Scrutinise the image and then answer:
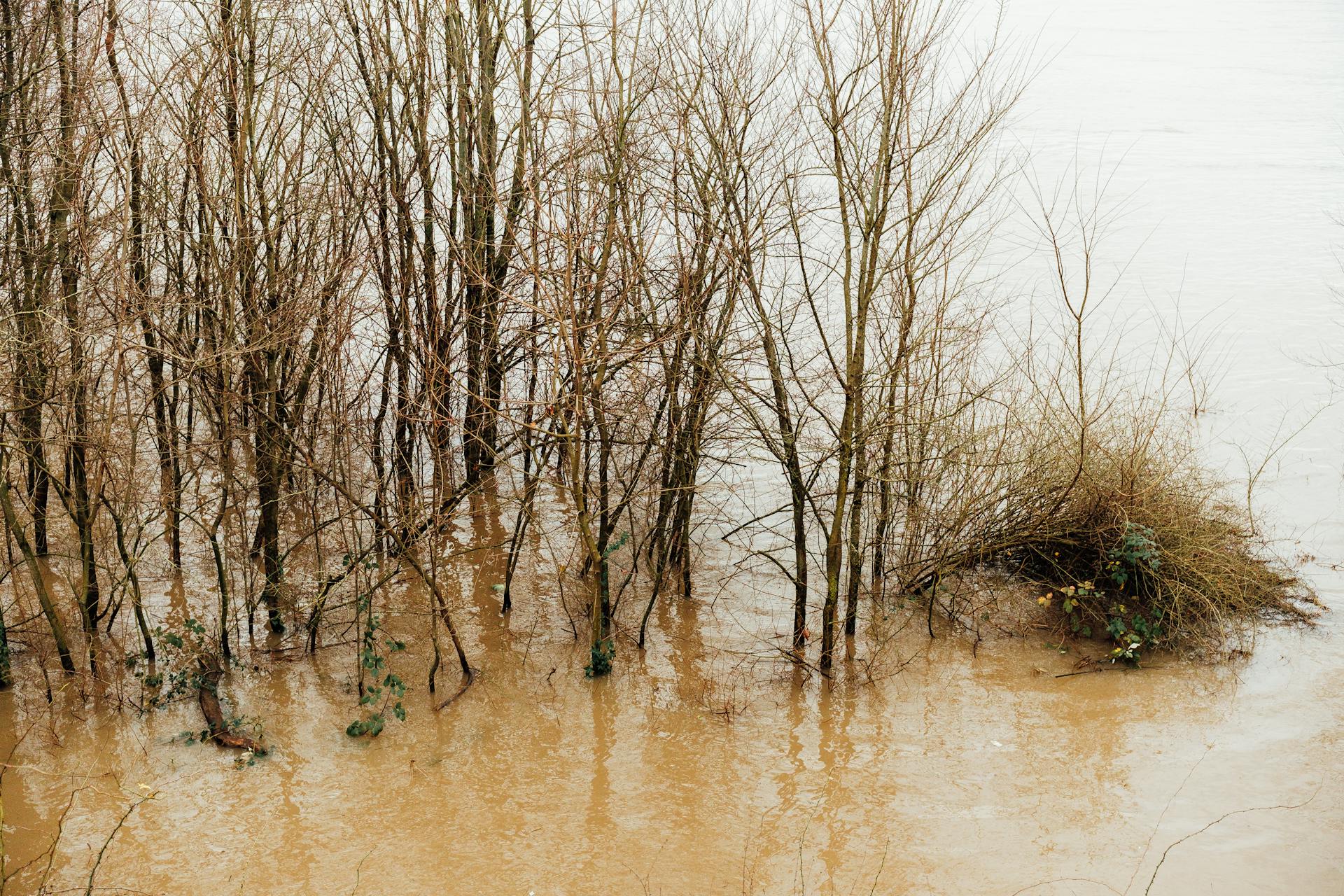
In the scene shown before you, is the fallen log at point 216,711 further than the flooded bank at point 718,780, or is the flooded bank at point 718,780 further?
the fallen log at point 216,711

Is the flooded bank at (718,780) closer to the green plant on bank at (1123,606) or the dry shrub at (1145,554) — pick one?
the green plant on bank at (1123,606)

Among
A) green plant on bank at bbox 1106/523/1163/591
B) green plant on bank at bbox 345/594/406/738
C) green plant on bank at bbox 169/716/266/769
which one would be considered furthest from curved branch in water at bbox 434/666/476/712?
green plant on bank at bbox 1106/523/1163/591

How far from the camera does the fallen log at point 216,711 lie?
9.45 meters

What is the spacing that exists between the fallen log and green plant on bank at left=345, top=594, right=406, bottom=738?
0.80 meters

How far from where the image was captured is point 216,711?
9.75m

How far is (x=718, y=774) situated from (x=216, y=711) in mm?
4255

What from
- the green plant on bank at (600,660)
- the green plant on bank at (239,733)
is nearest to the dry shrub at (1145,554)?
the green plant on bank at (600,660)

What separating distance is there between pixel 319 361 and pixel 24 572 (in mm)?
3958

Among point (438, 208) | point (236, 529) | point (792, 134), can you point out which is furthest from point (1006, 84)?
point (236, 529)

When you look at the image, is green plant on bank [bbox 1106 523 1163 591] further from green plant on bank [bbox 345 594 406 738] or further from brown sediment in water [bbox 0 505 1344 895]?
green plant on bank [bbox 345 594 406 738]

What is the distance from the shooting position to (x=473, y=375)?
13.2m

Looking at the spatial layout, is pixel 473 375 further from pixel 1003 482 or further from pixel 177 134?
pixel 1003 482

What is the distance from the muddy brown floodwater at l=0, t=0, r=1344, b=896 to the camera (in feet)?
27.2

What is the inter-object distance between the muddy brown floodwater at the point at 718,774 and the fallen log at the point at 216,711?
150mm
